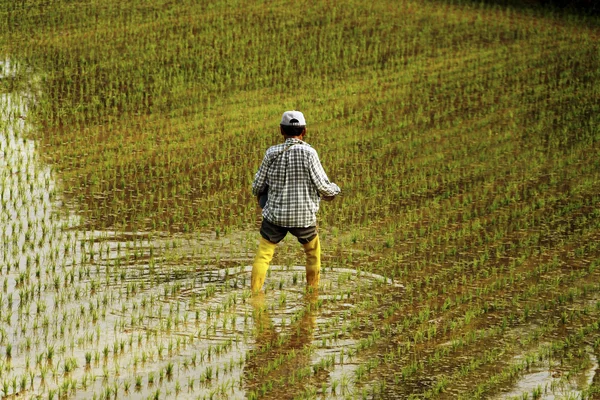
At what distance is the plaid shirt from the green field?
59 cm

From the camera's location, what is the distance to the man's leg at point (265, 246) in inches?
278

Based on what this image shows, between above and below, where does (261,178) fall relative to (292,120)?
below

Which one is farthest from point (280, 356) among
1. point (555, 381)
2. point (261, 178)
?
point (555, 381)

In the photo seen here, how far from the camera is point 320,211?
380 inches

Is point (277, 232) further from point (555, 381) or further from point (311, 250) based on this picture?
point (555, 381)

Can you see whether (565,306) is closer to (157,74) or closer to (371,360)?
(371,360)

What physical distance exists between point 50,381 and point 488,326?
273cm

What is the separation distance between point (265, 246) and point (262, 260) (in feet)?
0.31

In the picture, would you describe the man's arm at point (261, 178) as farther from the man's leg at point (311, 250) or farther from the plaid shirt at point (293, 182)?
the man's leg at point (311, 250)

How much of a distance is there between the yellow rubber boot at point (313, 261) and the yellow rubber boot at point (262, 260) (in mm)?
244

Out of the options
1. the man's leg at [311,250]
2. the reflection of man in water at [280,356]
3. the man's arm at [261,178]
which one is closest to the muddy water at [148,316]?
the reflection of man in water at [280,356]

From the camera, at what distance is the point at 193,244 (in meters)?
8.52

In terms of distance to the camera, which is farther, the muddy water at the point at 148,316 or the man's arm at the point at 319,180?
the man's arm at the point at 319,180

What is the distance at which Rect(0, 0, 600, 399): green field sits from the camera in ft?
20.1
